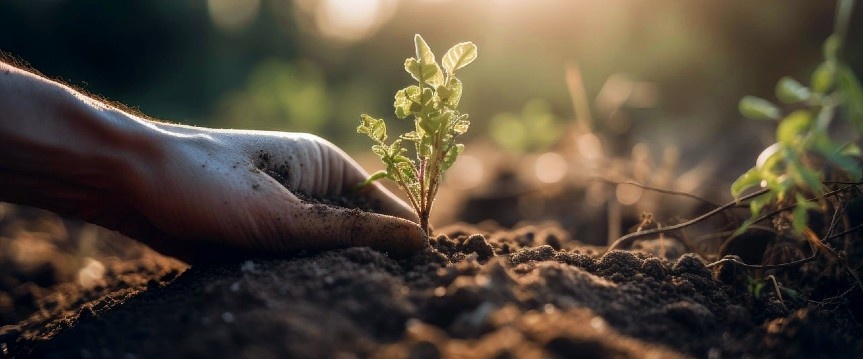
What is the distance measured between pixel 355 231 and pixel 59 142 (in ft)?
3.35

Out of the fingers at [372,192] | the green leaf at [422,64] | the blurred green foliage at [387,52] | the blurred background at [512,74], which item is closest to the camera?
the green leaf at [422,64]

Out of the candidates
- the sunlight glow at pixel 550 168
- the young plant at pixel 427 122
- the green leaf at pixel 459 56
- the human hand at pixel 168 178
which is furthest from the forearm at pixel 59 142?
the sunlight glow at pixel 550 168

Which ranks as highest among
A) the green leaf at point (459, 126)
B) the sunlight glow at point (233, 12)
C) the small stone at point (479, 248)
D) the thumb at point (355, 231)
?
the sunlight glow at point (233, 12)

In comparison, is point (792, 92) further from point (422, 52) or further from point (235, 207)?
point (235, 207)

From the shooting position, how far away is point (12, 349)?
6.52ft

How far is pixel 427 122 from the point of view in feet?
6.25

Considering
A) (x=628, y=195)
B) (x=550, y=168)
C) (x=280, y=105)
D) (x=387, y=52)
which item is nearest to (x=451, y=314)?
(x=628, y=195)

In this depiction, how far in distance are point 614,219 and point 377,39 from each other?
1372cm

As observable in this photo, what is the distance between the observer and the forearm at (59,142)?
1.95m

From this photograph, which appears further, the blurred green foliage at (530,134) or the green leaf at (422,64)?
the blurred green foliage at (530,134)

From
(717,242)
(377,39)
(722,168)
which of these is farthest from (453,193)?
(377,39)

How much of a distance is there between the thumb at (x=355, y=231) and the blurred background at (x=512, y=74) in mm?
1406

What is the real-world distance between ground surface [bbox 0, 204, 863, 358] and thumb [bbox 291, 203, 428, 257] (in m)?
0.07

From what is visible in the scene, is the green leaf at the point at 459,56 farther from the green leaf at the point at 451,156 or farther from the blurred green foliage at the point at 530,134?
the blurred green foliage at the point at 530,134
